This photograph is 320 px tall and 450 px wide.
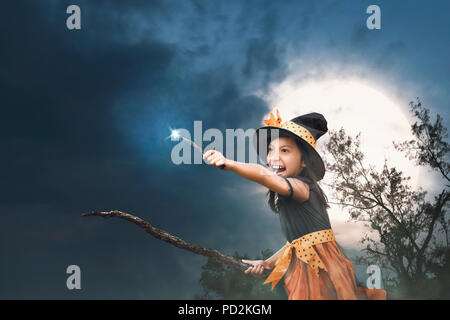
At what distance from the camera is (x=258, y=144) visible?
4.46m

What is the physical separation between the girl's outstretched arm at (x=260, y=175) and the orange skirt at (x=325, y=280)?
0.58 metres

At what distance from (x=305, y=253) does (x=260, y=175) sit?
38.0 inches

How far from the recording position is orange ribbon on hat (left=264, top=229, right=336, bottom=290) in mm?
3771

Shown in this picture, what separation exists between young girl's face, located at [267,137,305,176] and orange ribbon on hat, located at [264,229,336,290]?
69 centimetres

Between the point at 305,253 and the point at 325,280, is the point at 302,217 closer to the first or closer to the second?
the point at 305,253

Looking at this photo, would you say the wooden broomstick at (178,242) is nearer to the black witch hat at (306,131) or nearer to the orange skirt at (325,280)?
the orange skirt at (325,280)

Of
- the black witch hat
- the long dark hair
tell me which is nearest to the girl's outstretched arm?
the long dark hair

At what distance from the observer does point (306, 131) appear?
13.6 feet

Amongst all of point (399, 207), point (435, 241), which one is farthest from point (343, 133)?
point (435, 241)

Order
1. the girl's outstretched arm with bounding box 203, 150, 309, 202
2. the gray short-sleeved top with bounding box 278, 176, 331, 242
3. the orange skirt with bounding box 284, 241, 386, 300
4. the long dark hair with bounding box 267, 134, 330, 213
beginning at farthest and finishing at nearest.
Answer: the long dark hair with bounding box 267, 134, 330, 213 < the gray short-sleeved top with bounding box 278, 176, 331, 242 < the orange skirt with bounding box 284, 241, 386, 300 < the girl's outstretched arm with bounding box 203, 150, 309, 202

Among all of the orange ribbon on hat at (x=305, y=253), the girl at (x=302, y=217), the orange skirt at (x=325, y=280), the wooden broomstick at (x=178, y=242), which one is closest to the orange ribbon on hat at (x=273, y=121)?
the girl at (x=302, y=217)

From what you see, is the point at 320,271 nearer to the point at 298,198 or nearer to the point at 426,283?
the point at 298,198

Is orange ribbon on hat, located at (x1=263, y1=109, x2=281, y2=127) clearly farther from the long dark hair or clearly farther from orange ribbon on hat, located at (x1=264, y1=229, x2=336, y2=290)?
orange ribbon on hat, located at (x1=264, y1=229, x2=336, y2=290)

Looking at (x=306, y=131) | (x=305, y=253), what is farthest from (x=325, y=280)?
(x=306, y=131)
